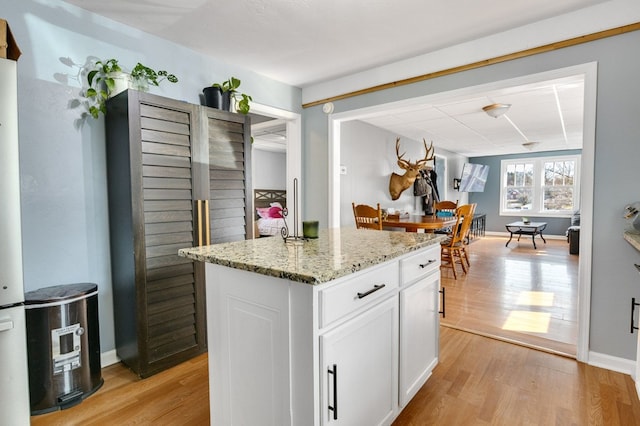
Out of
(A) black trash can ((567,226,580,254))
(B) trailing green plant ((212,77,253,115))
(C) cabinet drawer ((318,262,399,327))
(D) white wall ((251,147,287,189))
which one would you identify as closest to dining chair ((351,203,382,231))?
(B) trailing green plant ((212,77,253,115))

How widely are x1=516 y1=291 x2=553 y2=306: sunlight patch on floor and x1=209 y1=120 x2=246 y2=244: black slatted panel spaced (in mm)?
2984

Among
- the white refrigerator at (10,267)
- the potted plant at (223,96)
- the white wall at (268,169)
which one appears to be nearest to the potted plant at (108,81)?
the potted plant at (223,96)

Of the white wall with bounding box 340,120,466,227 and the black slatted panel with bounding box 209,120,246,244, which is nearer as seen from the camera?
the black slatted panel with bounding box 209,120,246,244

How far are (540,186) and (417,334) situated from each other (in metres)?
8.90

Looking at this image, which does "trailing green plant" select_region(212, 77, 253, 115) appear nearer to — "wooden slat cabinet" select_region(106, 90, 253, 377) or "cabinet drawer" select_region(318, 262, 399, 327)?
"wooden slat cabinet" select_region(106, 90, 253, 377)

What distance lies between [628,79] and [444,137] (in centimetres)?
424

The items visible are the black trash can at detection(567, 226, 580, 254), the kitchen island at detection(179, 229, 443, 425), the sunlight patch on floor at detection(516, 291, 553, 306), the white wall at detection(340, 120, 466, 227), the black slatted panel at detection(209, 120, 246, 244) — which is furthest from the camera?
the black trash can at detection(567, 226, 580, 254)

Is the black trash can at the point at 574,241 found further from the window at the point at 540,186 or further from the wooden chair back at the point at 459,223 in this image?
the wooden chair back at the point at 459,223

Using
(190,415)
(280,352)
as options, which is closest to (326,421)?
(280,352)

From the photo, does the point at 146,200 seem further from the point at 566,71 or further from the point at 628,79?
the point at 628,79

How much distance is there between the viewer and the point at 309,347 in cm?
109

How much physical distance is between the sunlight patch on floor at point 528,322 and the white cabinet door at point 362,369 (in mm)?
1810

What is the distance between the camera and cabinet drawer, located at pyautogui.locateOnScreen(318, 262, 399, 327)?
A: 1.12m

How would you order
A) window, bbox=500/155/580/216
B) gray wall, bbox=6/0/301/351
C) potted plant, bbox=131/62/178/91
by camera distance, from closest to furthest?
gray wall, bbox=6/0/301/351
potted plant, bbox=131/62/178/91
window, bbox=500/155/580/216
